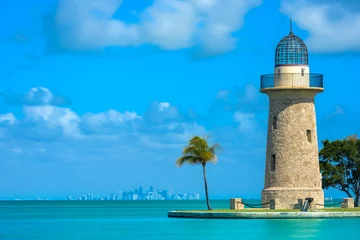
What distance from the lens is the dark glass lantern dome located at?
188 feet

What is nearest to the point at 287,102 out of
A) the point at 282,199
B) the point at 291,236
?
the point at 282,199

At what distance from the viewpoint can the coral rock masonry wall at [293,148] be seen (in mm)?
56625

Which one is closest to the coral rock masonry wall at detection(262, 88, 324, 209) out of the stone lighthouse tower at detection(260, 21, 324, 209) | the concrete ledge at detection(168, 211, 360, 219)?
the stone lighthouse tower at detection(260, 21, 324, 209)

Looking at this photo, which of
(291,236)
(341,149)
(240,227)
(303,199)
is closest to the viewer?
(291,236)

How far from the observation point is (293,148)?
56625 millimetres

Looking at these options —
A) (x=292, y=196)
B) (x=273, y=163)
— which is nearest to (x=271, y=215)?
(x=292, y=196)

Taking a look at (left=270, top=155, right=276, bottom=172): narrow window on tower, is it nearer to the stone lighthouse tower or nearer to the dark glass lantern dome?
the stone lighthouse tower

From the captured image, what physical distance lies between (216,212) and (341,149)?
514 inches

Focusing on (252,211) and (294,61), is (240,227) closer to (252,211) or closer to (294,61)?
(252,211)

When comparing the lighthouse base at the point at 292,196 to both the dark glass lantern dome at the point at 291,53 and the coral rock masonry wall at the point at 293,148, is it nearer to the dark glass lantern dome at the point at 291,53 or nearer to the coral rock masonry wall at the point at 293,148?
the coral rock masonry wall at the point at 293,148

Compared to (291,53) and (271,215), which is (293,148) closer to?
(271,215)

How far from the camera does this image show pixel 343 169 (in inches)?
2511

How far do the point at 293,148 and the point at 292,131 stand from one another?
1.02 meters

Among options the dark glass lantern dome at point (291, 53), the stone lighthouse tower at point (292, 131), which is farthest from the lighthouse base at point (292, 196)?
the dark glass lantern dome at point (291, 53)
